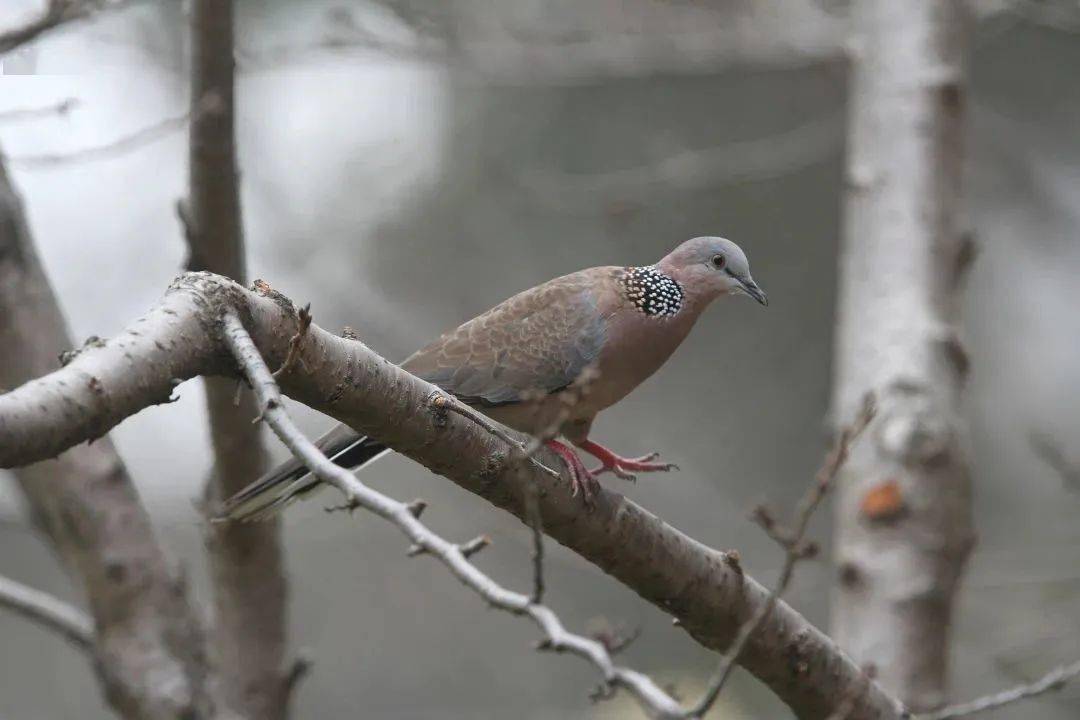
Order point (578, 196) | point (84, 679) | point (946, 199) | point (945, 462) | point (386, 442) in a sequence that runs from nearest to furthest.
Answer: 1. point (386, 442)
2. point (945, 462)
3. point (946, 199)
4. point (578, 196)
5. point (84, 679)

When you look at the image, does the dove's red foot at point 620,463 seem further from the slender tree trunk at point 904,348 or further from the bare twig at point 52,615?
the bare twig at point 52,615

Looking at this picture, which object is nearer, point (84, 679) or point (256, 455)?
point (256, 455)

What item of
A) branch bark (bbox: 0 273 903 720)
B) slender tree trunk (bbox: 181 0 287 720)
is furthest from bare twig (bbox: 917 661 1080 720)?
slender tree trunk (bbox: 181 0 287 720)

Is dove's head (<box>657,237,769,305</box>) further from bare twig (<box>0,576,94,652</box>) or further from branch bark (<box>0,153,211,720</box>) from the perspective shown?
bare twig (<box>0,576,94,652</box>)

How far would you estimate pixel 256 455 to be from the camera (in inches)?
145

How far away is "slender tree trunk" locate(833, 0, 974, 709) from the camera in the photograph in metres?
4.07

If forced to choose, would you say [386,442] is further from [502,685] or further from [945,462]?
[502,685]

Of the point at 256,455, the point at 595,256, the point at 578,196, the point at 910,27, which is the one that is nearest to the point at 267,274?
the point at 578,196

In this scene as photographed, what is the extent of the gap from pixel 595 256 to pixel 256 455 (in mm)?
4256

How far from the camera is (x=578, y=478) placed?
288 cm

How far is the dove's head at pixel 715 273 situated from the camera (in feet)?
11.7

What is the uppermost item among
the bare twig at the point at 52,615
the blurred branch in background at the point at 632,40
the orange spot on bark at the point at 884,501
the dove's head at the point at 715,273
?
the blurred branch in background at the point at 632,40

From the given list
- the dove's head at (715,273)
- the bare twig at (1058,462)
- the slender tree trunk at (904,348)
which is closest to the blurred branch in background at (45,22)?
the dove's head at (715,273)

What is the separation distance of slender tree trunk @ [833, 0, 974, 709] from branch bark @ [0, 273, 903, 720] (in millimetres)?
1056
